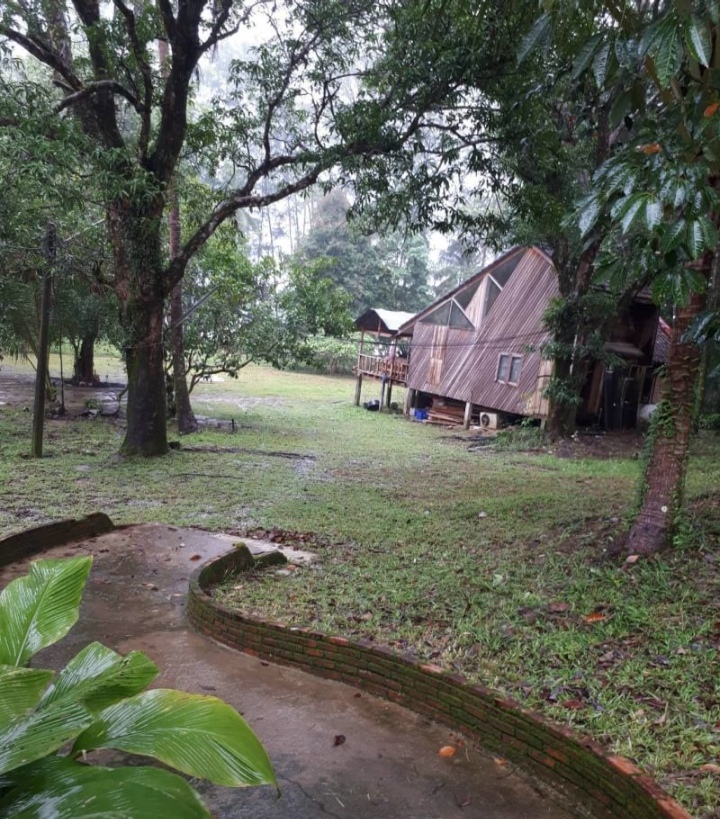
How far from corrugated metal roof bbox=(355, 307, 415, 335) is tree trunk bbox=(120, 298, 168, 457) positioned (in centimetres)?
1396

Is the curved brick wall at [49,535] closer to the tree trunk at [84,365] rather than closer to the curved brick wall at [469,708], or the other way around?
the curved brick wall at [469,708]

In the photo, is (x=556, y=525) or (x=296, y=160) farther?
(x=296, y=160)

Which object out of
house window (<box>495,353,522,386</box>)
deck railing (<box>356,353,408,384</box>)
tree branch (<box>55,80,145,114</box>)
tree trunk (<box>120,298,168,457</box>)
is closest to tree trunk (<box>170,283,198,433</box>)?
tree trunk (<box>120,298,168,457</box>)

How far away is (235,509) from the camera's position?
312 inches

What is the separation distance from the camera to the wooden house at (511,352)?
16781mm

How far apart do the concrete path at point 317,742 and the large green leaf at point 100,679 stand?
1.05 metres

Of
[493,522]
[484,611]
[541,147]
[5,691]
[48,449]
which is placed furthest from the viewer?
[48,449]

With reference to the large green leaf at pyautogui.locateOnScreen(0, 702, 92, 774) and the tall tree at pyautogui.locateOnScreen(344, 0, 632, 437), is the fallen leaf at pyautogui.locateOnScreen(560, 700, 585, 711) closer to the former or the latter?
the large green leaf at pyautogui.locateOnScreen(0, 702, 92, 774)

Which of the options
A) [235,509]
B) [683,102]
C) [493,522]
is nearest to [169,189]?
[235,509]

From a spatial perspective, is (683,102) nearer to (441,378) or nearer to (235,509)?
(235,509)

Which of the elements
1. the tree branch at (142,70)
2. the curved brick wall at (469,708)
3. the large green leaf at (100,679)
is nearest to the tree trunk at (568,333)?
the tree branch at (142,70)

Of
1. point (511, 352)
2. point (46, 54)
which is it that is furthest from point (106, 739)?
point (511, 352)

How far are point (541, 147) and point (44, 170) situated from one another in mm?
5776

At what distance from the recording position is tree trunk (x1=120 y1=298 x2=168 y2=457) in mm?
10141
